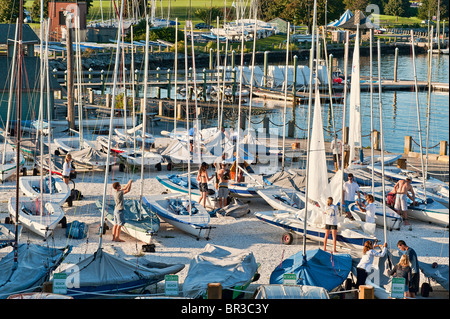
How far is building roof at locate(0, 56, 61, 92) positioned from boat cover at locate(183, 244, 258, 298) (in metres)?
20.9

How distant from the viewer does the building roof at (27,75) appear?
35938mm

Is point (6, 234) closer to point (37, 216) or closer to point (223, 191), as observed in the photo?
point (37, 216)

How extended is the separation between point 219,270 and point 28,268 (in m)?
4.04

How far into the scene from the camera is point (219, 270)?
15.9m

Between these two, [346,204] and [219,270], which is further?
[346,204]

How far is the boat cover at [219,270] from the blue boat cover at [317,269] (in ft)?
2.10

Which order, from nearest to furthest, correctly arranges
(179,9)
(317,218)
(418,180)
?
(317,218) < (418,180) < (179,9)

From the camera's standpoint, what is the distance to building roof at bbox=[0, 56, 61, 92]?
35938 mm

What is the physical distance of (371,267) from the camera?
53.7ft

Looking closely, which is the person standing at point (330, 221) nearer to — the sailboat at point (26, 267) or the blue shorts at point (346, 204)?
the blue shorts at point (346, 204)

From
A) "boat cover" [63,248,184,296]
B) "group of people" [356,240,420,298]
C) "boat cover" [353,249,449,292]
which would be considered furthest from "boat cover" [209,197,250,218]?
"group of people" [356,240,420,298]

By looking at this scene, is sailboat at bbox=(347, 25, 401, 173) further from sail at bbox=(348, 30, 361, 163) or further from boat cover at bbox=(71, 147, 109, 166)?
boat cover at bbox=(71, 147, 109, 166)

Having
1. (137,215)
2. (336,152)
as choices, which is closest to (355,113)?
(336,152)

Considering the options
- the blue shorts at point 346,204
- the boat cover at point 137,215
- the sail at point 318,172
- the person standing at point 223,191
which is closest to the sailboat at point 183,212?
the boat cover at point 137,215
